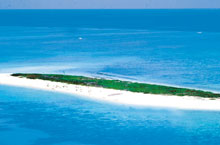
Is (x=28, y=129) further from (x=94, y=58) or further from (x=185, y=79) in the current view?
(x=94, y=58)

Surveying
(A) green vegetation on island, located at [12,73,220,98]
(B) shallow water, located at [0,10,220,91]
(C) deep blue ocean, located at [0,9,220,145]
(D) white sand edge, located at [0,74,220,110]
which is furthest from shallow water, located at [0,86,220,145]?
(B) shallow water, located at [0,10,220,91]

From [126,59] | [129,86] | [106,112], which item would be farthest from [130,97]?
Answer: [126,59]

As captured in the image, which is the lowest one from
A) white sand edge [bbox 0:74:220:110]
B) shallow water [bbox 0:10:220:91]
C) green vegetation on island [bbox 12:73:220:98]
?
white sand edge [bbox 0:74:220:110]

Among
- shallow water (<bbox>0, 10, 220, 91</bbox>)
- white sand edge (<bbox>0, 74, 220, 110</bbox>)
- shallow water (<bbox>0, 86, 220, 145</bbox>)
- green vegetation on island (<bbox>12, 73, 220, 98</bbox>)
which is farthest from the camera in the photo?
shallow water (<bbox>0, 10, 220, 91</bbox>)

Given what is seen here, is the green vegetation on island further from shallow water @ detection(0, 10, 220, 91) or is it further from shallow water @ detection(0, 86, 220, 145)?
shallow water @ detection(0, 86, 220, 145)

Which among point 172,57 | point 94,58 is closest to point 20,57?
point 94,58

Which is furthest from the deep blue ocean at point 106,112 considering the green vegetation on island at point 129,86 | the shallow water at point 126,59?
the green vegetation on island at point 129,86
